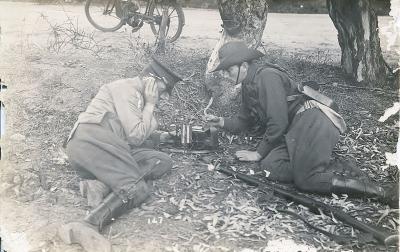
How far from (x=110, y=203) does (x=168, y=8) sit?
1689 mm

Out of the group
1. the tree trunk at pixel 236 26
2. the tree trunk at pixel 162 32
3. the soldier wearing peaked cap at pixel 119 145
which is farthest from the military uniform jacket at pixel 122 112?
the tree trunk at pixel 236 26

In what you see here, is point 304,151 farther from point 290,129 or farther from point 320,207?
point 320,207

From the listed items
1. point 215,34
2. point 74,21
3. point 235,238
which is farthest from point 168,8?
point 235,238

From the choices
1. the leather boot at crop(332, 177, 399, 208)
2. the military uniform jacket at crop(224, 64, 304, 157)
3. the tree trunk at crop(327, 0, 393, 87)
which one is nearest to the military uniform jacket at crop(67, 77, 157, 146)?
the military uniform jacket at crop(224, 64, 304, 157)

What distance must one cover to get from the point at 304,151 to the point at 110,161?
1507mm

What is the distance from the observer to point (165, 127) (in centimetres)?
362

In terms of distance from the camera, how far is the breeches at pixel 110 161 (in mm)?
3113

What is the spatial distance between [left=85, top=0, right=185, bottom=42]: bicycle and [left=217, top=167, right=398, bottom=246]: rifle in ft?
4.28

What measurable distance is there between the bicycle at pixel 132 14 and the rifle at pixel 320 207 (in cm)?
130

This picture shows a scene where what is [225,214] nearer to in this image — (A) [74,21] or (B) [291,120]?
(B) [291,120]

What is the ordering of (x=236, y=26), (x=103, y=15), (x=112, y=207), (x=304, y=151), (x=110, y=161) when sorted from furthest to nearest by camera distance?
(x=236, y=26) → (x=103, y=15) → (x=304, y=151) → (x=110, y=161) → (x=112, y=207)

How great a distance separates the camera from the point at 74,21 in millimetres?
3576

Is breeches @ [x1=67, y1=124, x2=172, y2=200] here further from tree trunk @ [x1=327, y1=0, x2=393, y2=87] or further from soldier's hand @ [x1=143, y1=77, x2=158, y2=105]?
tree trunk @ [x1=327, y1=0, x2=393, y2=87]

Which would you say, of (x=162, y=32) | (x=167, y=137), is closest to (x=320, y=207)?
(x=167, y=137)
